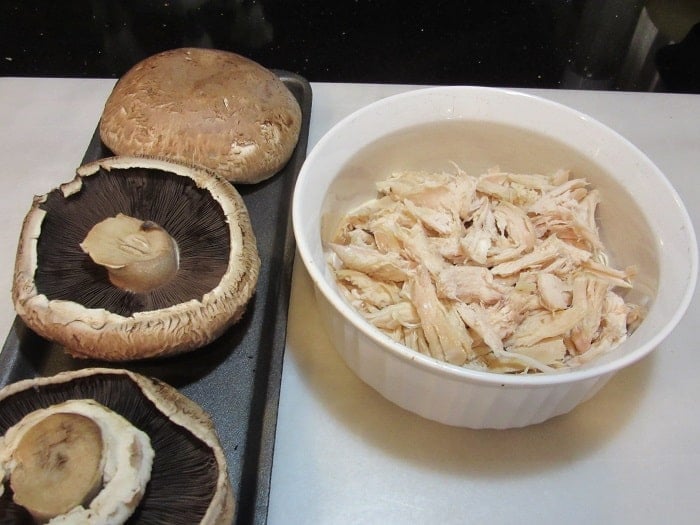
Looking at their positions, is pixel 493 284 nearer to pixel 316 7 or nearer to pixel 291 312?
pixel 291 312

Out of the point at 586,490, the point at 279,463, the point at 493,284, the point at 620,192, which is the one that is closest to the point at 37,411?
the point at 279,463

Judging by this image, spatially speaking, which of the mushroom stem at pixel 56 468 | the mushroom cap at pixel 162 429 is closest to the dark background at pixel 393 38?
the mushroom cap at pixel 162 429

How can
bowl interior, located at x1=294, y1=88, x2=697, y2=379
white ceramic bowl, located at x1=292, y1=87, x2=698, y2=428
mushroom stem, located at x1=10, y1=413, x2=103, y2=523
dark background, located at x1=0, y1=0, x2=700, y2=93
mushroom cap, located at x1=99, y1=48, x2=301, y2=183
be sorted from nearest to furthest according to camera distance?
mushroom stem, located at x1=10, y1=413, x2=103, y2=523 < white ceramic bowl, located at x1=292, y1=87, x2=698, y2=428 < bowl interior, located at x1=294, y1=88, x2=697, y2=379 < mushroom cap, located at x1=99, y1=48, x2=301, y2=183 < dark background, located at x1=0, y1=0, x2=700, y2=93

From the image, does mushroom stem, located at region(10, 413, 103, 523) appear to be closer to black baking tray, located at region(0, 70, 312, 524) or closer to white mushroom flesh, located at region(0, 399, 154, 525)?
white mushroom flesh, located at region(0, 399, 154, 525)

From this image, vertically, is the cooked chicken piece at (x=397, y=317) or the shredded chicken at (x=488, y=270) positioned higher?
the shredded chicken at (x=488, y=270)

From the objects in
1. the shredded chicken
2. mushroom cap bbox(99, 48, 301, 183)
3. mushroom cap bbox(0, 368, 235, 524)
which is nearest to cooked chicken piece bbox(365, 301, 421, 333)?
the shredded chicken

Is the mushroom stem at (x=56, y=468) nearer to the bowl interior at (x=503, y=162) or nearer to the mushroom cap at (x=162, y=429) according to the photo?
the mushroom cap at (x=162, y=429)

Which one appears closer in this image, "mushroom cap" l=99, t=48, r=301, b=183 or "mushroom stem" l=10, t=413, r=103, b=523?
"mushroom stem" l=10, t=413, r=103, b=523
